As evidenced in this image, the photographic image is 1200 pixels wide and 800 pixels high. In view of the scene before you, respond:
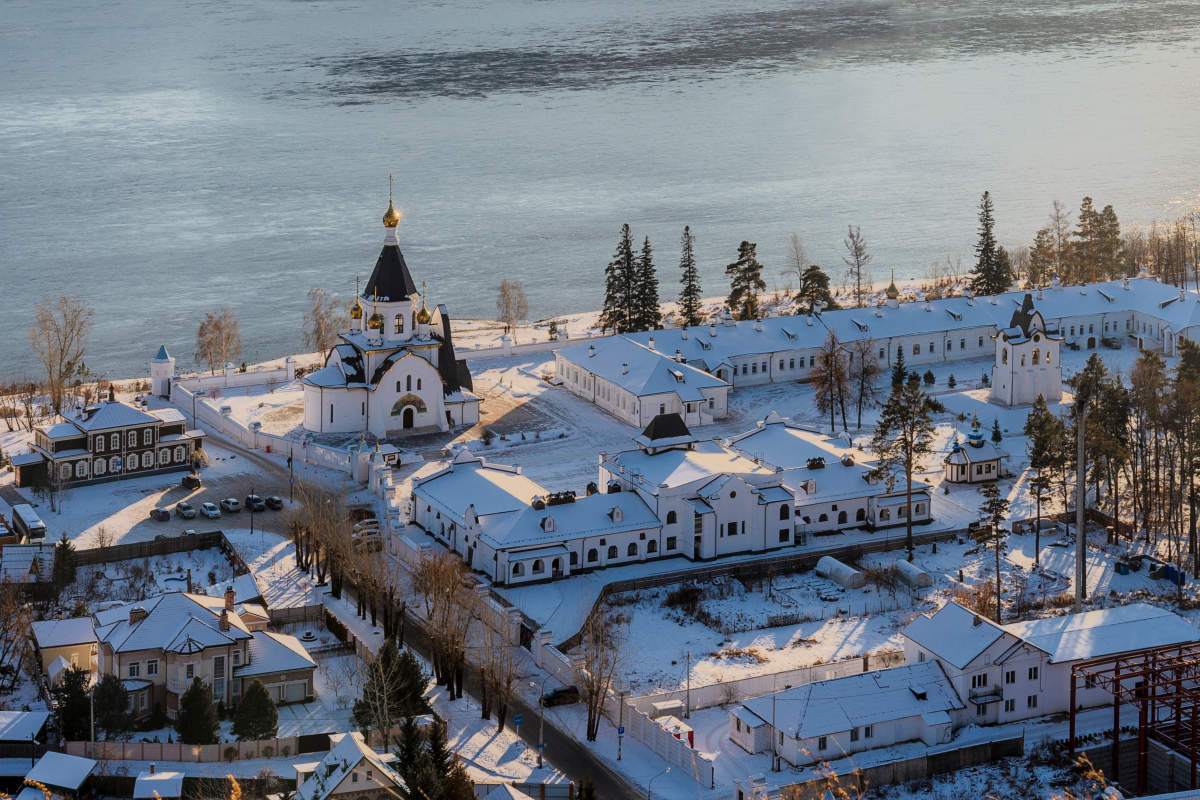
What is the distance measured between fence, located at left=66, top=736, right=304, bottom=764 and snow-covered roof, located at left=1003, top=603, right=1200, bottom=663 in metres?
17.1

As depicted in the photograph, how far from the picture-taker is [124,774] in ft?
121

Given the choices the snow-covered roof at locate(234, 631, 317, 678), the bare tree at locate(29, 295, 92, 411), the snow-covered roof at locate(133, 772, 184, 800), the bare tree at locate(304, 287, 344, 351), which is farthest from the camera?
the bare tree at locate(304, 287, 344, 351)

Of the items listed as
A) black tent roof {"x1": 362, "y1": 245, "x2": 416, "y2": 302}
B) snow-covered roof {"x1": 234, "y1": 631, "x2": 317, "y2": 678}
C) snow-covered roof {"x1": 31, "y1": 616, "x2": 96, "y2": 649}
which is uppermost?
black tent roof {"x1": 362, "y1": 245, "x2": 416, "y2": 302}

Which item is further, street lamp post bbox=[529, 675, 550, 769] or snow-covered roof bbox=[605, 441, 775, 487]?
snow-covered roof bbox=[605, 441, 775, 487]

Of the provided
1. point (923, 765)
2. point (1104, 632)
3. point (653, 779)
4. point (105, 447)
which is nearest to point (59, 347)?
point (105, 447)

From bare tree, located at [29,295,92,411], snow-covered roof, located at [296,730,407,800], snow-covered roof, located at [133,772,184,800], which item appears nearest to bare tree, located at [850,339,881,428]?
bare tree, located at [29,295,92,411]

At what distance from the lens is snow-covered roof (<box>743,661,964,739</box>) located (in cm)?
3862

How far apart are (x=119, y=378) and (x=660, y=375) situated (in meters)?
29.7

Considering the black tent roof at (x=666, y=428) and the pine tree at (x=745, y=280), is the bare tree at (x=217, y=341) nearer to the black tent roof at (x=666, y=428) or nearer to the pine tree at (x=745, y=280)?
the pine tree at (x=745, y=280)

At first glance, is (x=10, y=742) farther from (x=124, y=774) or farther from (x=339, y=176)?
(x=339, y=176)

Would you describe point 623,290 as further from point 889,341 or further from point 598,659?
point 598,659

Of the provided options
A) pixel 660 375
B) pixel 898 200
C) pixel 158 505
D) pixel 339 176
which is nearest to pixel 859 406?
pixel 660 375

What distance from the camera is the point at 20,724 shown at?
125ft

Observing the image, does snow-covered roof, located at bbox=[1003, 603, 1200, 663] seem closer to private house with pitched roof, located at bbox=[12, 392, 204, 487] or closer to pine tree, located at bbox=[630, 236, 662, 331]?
private house with pitched roof, located at bbox=[12, 392, 204, 487]
